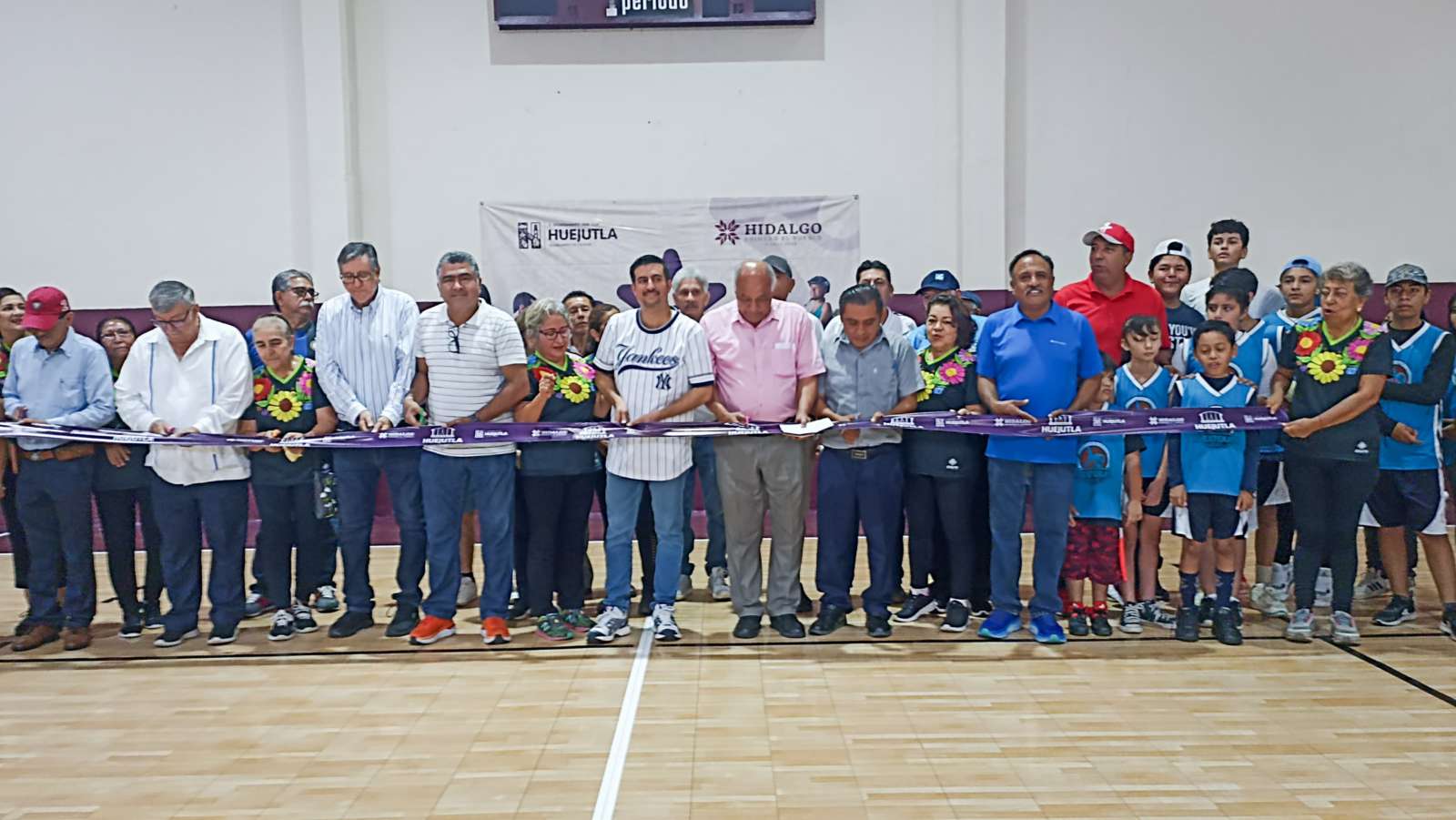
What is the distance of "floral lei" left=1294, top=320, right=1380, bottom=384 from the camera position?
15.1ft

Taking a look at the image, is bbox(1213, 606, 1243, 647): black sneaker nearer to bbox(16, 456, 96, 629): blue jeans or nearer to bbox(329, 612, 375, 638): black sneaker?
bbox(329, 612, 375, 638): black sneaker

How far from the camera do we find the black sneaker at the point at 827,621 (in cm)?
494

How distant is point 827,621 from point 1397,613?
2589mm

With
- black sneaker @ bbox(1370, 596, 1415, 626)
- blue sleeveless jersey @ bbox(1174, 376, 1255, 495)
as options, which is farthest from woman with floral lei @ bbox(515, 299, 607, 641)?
black sneaker @ bbox(1370, 596, 1415, 626)

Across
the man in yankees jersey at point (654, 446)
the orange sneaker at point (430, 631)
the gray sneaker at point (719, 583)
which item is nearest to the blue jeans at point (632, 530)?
the man in yankees jersey at point (654, 446)

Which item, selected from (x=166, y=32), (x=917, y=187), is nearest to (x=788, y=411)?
(x=917, y=187)

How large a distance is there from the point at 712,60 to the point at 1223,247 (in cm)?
437

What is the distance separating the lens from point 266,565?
16.8 ft

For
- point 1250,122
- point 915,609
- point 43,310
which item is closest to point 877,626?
point 915,609

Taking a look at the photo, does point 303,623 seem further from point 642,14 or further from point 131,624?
point 642,14

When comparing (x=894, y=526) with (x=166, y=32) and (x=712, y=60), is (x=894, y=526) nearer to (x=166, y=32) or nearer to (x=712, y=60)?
(x=712, y=60)

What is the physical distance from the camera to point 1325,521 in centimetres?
473

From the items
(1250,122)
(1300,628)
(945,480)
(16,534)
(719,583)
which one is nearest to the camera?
(1300,628)

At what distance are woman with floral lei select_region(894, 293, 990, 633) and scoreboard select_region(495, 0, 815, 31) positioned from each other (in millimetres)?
4231
